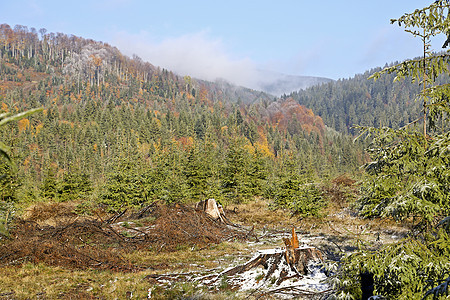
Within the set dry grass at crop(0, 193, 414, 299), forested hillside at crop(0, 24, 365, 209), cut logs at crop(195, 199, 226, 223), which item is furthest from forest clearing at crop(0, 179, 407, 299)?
forested hillside at crop(0, 24, 365, 209)

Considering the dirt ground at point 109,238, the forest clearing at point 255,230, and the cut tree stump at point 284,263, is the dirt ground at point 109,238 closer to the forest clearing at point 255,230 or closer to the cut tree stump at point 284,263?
the forest clearing at point 255,230

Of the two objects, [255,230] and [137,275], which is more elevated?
[137,275]

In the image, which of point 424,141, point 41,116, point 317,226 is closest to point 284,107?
point 41,116

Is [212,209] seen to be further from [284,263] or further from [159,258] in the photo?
[284,263]

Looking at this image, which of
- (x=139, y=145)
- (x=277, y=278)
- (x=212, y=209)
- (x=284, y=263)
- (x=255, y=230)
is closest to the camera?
(x=277, y=278)

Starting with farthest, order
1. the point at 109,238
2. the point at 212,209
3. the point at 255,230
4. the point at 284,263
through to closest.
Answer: the point at 212,209, the point at 255,230, the point at 109,238, the point at 284,263

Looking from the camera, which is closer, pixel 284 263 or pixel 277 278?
pixel 277 278

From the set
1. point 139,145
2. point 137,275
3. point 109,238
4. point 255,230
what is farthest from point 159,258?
point 139,145

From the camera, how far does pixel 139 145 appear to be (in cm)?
8406

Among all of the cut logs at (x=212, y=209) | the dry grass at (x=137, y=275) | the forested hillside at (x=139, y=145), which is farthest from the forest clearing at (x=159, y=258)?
the forested hillside at (x=139, y=145)

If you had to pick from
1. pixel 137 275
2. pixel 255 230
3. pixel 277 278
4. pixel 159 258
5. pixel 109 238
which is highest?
pixel 277 278

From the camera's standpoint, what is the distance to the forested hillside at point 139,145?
24328 mm

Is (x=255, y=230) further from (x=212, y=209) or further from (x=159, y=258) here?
(x=159, y=258)

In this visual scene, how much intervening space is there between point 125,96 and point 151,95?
20170 millimetres
